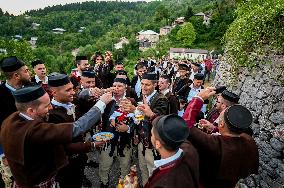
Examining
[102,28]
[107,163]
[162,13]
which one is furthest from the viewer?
[102,28]

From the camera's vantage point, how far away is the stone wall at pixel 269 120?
5.47m

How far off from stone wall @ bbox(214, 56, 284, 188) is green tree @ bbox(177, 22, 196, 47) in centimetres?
4993

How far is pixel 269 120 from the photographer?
593 centimetres

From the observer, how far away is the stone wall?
5.47 metres

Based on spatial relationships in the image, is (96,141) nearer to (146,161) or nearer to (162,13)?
(146,161)

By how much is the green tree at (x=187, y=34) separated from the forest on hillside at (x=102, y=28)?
1.48ft

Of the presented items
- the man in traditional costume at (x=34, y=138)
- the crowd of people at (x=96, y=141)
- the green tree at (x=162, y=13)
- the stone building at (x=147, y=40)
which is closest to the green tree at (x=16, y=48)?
the stone building at (x=147, y=40)

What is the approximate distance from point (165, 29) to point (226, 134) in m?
83.4

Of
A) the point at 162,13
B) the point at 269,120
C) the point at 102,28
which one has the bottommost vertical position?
the point at 102,28

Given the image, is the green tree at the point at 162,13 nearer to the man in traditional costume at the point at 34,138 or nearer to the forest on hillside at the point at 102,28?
the forest on hillside at the point at 102,28

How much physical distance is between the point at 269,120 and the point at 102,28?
12753cm

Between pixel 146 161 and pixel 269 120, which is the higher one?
pixel 269 120

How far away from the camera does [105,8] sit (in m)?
162

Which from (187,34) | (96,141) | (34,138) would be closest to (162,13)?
(187,34)
